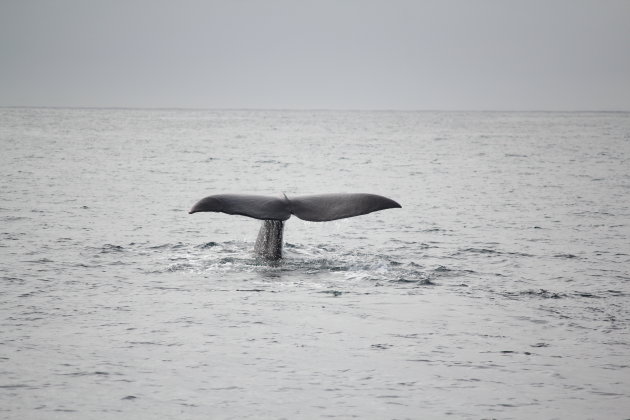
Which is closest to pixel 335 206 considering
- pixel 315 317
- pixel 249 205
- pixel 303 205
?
pixel 303 205

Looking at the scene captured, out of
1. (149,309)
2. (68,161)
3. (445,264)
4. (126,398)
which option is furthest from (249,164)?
(126,398)

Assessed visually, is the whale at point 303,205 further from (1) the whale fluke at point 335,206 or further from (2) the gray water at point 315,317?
(2) the gray water at point 315,317

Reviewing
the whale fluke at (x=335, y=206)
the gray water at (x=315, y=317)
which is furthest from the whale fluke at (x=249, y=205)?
the gray water at (x=315, y=317)

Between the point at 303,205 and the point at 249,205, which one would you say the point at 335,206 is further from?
the point at 249,205

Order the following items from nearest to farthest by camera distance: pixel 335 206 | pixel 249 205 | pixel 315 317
Result: pixel 315 317 < pixel 249 205 < pixel 335 206

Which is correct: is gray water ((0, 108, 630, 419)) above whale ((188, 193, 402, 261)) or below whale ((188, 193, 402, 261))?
below

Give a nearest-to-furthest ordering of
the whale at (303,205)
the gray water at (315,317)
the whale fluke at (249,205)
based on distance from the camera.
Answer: the gray water at (315,317) → the whale fluke at (249,205) → the whale at (303,205)

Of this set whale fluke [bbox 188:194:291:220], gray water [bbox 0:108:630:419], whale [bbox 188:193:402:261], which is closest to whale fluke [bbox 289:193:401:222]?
whale [bbox 188:193:402:261]

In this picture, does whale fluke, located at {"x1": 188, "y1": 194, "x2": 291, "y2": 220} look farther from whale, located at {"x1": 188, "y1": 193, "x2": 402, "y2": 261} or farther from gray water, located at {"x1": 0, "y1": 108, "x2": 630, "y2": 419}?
gray water, located at {"x1": 0, "y1": 108, "x2": 630, "y2": 419}

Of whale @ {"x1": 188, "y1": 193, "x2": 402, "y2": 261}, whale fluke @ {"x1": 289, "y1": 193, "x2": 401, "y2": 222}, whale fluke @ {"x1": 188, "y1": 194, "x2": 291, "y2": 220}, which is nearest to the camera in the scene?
whale fluke @ {"x1": 188, "y1": 194, "x2": 291, "y2": 220}

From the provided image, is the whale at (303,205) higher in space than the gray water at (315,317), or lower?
higher

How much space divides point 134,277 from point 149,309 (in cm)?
211

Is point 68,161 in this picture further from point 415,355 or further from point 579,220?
point 415,355

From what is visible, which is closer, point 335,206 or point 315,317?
point 315,317
